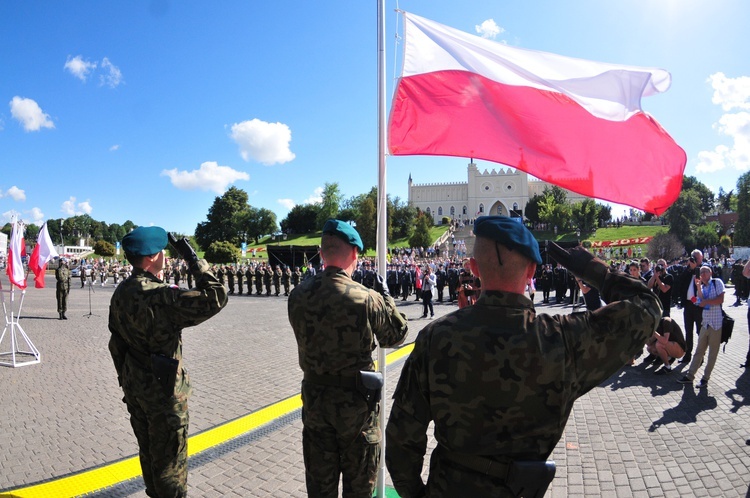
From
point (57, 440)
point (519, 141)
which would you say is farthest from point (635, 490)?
point (57, 440)

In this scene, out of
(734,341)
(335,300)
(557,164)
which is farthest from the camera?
(734,341)

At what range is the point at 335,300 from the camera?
3055 mm

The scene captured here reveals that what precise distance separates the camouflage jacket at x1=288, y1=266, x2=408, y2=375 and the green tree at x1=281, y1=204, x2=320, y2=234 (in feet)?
312

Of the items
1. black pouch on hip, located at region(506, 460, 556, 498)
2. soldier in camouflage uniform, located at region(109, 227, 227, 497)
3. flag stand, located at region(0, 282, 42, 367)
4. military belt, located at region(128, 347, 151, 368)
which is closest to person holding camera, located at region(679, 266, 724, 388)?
black pouch on hip, located at region(506, 460, 556, 498)

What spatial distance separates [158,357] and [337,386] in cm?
134

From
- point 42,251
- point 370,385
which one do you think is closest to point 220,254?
point 42,251

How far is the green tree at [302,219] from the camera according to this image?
97.9 m

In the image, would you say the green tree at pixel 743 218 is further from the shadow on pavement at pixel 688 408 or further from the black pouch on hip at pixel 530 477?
the black pouch on hip at pixel 530 477

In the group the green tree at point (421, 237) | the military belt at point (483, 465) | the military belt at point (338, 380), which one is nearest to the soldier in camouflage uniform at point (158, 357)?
the military belt at point (338, 380)

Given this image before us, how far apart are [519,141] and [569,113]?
0.50 m

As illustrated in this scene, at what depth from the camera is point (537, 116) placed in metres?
3.94

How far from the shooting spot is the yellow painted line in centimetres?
418

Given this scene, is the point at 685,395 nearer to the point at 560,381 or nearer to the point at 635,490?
the point at 635,490

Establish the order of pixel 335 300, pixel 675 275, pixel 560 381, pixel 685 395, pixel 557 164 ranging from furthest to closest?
1. pixel 675 275
2. pixel 685 395
3. pixel 557 164
4. pixel 335 300
5. pixel 560 381
